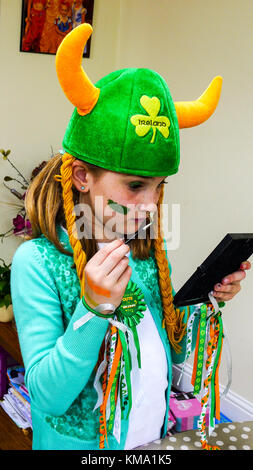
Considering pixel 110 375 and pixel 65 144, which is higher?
pixel 65 144

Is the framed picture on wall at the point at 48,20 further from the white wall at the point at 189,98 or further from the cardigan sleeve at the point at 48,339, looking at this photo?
the cardigan sleeve at the point at 48,339

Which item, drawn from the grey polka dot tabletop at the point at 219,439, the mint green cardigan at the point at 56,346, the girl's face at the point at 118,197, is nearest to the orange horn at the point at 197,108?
the girl's face at the point at 118,197

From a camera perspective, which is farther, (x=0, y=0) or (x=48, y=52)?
(x=48, y=52)

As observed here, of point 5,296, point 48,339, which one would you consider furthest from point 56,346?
point 5,296

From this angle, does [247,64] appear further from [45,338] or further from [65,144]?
[45,338]

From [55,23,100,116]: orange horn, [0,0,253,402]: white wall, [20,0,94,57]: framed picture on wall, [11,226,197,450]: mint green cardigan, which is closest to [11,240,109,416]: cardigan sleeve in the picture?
[11,226,197,450]: mint green cardigan

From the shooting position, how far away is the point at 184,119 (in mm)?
934

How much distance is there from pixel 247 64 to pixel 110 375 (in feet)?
5.57

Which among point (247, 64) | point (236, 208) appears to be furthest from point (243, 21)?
point (236, 208)

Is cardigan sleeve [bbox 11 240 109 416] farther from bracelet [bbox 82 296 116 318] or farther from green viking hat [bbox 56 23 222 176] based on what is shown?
green viking hat [bbox 56 23 222 176]

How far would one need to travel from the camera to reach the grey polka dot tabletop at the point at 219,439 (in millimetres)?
919

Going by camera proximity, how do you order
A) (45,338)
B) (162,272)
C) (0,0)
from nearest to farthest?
(45,338), (162,272), (0,0)

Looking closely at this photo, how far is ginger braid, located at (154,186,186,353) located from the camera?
105 centimetres

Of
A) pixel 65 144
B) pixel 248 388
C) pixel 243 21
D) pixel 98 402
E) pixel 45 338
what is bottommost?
pixel 248 388
